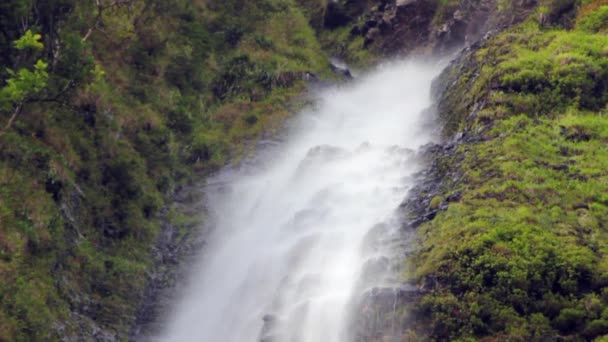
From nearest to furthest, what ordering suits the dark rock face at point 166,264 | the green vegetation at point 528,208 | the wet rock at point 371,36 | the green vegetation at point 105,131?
1. the green vegetation at point 528,208
2. the green vegetation at point 105,131
3. the dark rock face at point 166,264
4. the wet rock at point 371,36

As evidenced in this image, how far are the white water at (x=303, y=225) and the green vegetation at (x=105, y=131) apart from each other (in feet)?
5.88

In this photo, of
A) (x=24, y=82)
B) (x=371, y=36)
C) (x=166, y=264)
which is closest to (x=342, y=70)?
(x=371, y=36)

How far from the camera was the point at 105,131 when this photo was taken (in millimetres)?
27625

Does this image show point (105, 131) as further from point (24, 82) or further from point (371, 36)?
point (371, 36)

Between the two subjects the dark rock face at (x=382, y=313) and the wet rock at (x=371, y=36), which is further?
the wet rock at (x=371, y=36)

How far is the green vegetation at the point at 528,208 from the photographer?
17578 millimetres

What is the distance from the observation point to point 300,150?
111 feet

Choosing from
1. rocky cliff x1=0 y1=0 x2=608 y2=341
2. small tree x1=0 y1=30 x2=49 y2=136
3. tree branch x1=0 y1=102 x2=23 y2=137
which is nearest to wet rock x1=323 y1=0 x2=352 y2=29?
rocky cliff x1=0 y1=0 x2=608 y2=341

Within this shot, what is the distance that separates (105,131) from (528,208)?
15.4 meters

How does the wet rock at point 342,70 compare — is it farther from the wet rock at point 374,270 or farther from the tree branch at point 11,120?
the wet rock at point 374,270

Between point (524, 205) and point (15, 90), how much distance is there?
1441cm

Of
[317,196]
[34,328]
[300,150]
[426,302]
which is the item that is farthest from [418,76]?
[34,328]

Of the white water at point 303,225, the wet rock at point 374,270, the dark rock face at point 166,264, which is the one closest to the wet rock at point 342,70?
the white water at point 303,225

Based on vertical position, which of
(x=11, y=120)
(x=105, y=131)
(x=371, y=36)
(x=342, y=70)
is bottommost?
(x=342, y=70)
